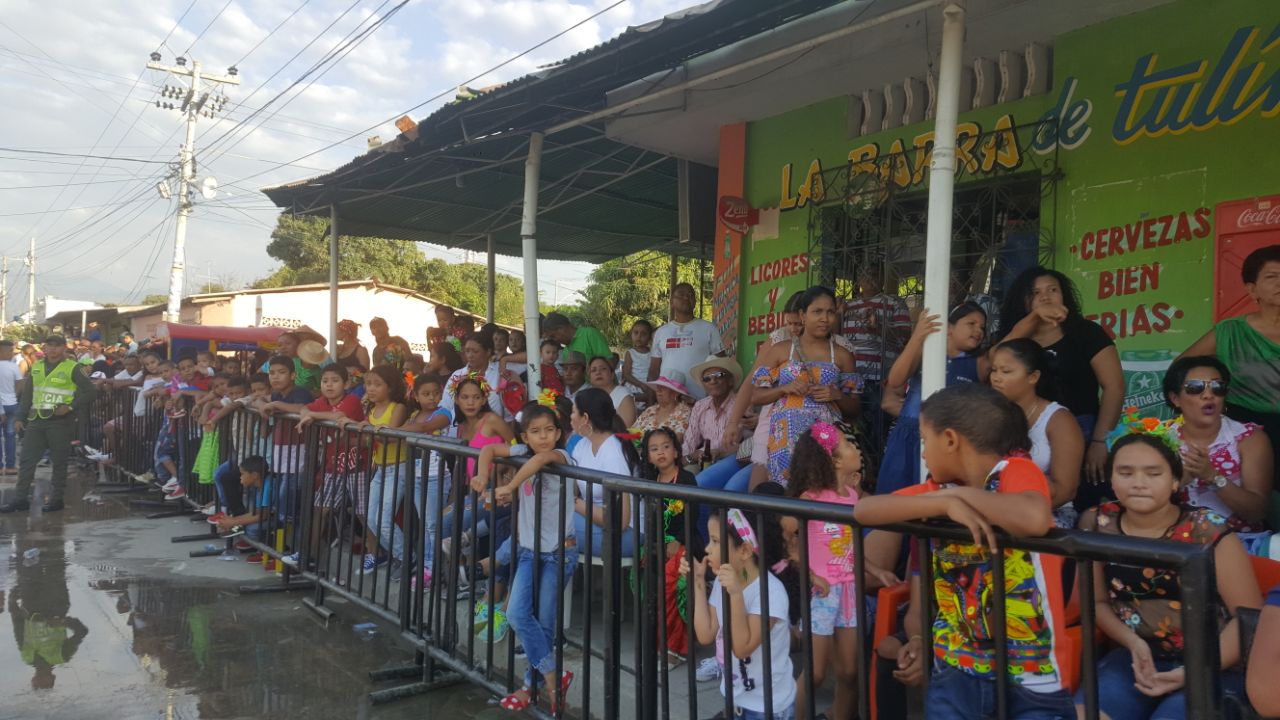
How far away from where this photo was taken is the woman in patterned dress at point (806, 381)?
462 cm

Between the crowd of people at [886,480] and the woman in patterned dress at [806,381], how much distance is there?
0.01 meters

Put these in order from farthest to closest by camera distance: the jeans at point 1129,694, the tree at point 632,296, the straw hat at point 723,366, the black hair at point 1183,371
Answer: the tree at point 632,296 → the straw hat at point 723,366 → the black hair at point 1183,371 → the jeans at point 1129,694

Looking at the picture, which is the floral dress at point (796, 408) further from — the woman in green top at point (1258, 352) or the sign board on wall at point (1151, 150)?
the sign board on wall at point (1151, 150)

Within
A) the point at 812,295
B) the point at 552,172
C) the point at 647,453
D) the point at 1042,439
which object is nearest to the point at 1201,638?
the point at 1042,439

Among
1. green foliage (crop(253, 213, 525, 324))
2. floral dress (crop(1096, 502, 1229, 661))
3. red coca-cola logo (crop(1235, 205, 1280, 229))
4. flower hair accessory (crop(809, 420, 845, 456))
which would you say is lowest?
floral dress (crop(1096, 502, 1229, 661))

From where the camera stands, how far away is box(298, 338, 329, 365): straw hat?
9.12 meters

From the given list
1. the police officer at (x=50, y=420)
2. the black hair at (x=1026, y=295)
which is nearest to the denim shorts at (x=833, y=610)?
the black hair at (x=1026, y=295)

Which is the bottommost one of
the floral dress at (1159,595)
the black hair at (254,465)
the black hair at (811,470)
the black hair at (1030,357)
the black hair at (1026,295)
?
the black hair at (254,465)

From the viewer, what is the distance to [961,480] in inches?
89.4

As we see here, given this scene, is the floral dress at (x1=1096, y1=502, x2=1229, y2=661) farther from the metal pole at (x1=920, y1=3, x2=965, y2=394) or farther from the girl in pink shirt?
the metal pole at (x1=920, y1=3, x2=965, y2=394)

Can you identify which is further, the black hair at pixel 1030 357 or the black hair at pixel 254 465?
the black hair at pixel 254 465

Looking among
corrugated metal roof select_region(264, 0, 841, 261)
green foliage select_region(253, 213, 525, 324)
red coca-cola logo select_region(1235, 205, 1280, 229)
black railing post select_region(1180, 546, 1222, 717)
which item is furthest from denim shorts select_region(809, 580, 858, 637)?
green foliage select_region(253, 213, 525, 324)

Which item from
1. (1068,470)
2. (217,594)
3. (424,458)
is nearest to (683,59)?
(424,458)

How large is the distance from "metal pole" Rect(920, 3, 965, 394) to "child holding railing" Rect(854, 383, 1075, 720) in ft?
6.22
